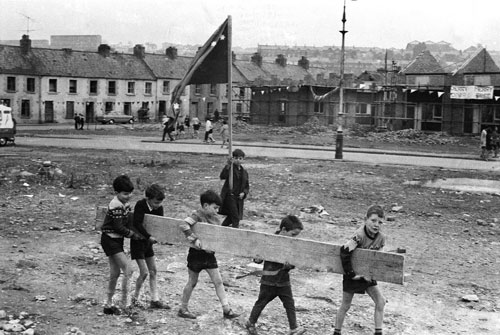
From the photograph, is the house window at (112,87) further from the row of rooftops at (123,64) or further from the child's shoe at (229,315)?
the child's shoe at (229,315)

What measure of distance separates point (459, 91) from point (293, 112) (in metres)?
17.6

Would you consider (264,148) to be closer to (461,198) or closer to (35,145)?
(35,145)

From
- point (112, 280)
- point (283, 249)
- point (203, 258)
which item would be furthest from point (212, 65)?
point (283, 249)

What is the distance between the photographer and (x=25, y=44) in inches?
2441

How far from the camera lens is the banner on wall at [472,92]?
4356 centimetres

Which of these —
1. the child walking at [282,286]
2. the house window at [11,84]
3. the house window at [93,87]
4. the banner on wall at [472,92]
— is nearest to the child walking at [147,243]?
the child walking at [282,286]

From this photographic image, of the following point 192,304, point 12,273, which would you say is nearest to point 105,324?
point 192,304

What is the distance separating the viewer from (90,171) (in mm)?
21156

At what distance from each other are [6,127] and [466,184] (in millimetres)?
23771

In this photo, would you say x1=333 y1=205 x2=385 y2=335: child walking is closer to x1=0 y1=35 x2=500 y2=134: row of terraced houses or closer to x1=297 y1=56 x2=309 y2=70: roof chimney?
x1=0 y1=35 x2=500 y2=134: row of terraced houses

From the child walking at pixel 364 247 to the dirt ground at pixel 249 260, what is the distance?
56 centimetres

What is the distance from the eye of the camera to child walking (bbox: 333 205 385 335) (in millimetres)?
6164

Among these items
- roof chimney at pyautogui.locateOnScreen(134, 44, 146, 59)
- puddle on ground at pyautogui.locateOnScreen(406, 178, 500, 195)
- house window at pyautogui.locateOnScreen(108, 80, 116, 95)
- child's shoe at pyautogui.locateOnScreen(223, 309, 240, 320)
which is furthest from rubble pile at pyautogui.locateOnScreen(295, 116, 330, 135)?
child's shoe at pyautogui.locateOnScreen(223, 309, 240, 320)

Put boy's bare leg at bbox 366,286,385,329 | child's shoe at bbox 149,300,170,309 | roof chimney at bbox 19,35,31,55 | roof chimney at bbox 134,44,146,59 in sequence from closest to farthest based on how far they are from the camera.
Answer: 1. boy's bare leg at bbox 366,286,385,329
2. child's shoe at bbox 149,300,170,309
3. roof chimney at bbox 19,35,31,55
4. roof chimney at bbox 134,44,146,59
